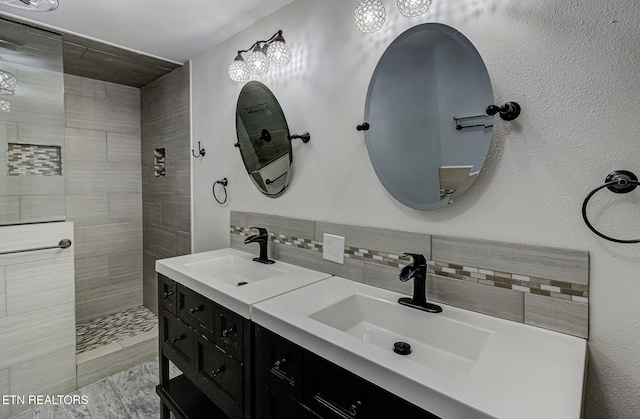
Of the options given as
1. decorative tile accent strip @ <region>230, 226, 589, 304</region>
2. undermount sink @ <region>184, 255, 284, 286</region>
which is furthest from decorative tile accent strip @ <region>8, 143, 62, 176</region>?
decorative tile accent strip @ <region>230, 226, 589, 304</region>

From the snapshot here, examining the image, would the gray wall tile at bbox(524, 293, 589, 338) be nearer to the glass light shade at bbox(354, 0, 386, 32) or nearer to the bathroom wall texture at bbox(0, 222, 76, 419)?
the glass light shade at bbox(354, 0, 386, 32)

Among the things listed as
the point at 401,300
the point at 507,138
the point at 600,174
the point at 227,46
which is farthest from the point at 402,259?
the point at 227,46

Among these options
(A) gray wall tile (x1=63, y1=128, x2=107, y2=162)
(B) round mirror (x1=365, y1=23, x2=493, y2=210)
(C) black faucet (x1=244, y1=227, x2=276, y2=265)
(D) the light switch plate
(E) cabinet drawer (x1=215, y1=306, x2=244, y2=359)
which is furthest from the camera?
(A) gray wall tile (x1=63, y1=128, x2=107, y2=162)

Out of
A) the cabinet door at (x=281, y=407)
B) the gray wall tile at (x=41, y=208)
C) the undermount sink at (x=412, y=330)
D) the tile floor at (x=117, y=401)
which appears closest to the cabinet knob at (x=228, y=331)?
the cabinet door at (x=281, y=407)

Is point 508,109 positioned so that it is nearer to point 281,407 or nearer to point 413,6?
point 413,6

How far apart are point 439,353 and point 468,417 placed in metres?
0.41

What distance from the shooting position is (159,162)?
299 centimetres

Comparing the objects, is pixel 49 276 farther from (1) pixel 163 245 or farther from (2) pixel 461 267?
(2) pixel 461 267

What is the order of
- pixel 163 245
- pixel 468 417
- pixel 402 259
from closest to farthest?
pixel 468 417 < pixel 402 259 < pixel 163 245

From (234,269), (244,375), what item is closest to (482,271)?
(244,375)

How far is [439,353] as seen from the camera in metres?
1.07

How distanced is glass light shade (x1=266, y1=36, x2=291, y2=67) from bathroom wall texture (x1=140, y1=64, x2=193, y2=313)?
118cm

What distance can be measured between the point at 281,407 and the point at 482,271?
80 cm

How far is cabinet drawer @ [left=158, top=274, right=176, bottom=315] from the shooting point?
166 centimetres
